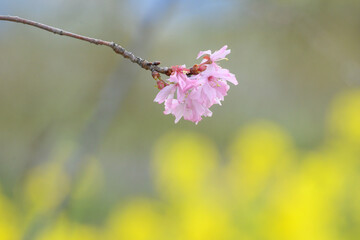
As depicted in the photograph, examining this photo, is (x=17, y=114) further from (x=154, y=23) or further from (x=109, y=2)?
(x=154, y=23)

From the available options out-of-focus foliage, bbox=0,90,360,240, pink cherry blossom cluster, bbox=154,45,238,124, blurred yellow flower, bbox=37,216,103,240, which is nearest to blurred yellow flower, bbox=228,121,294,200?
out-of-focus foliage, bbox=0,90,360,240

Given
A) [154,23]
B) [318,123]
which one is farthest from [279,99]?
[154,23]

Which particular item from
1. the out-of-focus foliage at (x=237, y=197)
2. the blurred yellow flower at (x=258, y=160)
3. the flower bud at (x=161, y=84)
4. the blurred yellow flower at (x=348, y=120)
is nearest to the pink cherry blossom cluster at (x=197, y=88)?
the flower bud at (x=161, y=84)

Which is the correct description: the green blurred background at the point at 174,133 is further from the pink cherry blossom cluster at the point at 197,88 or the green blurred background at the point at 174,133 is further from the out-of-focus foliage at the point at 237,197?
the pink cherry blossom cluster at the point at 197,88

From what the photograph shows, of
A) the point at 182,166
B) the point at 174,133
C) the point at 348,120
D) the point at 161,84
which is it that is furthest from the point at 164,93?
the point at 174,133

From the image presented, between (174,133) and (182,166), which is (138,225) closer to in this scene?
(182,166)

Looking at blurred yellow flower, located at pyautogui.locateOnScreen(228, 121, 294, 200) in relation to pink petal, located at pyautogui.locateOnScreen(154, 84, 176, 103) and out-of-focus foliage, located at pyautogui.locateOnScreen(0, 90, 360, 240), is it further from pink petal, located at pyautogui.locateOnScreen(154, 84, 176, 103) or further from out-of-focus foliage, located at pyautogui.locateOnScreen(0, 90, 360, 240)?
pink petal, located at pyautogui.locateOnScreen(154, 84, 176, 103)
